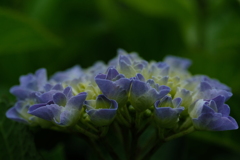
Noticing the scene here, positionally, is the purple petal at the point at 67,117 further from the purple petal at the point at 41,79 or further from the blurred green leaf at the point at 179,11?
the blurred green leaf at the point at 179,11

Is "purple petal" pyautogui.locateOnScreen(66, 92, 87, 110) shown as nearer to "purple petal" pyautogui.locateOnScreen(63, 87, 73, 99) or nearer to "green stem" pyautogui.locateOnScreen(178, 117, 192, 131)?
"purple petal" pyautogui.locateOnScreen(63, 87, 73, 99)

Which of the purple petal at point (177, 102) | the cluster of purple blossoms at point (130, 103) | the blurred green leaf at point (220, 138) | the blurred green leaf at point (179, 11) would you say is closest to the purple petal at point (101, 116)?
the cluster of purple blossoms at point (130, 103)

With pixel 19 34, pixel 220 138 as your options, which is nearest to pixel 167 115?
pixel 220 138

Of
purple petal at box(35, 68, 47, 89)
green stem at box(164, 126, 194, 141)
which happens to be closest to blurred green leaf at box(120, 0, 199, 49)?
purple petal at box(35, 68, 47, 89)

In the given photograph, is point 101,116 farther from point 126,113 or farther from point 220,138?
point 220,138

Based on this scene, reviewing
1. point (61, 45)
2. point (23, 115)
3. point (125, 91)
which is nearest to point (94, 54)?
point (61, 45)
